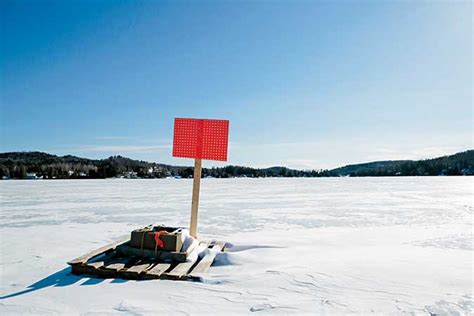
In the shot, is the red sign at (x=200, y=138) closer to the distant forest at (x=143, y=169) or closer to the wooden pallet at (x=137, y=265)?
the wooden pallet at (x=137, y=265)

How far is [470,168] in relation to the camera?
258 feet

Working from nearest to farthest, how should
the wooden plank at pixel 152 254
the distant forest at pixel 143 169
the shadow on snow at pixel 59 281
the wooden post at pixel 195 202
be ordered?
1. the shadow on snow at pixel 59 281
2. the wooden plank at pixel 152 254
3. the wooden post at pixel 195 202
4. the distant forest at pixel 143 169

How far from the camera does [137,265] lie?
3.66 metres

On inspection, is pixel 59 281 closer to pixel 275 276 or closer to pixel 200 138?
pixel 275 276

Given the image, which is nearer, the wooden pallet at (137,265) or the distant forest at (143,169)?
the wooden pallet at (137,265)

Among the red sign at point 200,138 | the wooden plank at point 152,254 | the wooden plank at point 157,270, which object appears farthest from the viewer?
the red sign at point 200,138

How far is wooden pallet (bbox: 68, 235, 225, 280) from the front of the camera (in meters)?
3.40

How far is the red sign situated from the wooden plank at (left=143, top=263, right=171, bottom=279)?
5.41 feet

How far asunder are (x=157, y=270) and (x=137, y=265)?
323 mm

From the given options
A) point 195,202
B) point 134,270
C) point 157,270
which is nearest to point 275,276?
point 157,270

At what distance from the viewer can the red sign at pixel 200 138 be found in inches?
182

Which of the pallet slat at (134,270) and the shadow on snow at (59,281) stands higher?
the pallet slat at (134,270)

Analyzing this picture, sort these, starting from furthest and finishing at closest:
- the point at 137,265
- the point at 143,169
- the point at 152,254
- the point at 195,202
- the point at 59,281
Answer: the point at 143,169, the point at 195,202, the point at 152,254, the point at 137,265, the point at 59,281

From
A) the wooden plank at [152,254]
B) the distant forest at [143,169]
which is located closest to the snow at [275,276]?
the wooden plank at [152,254]
